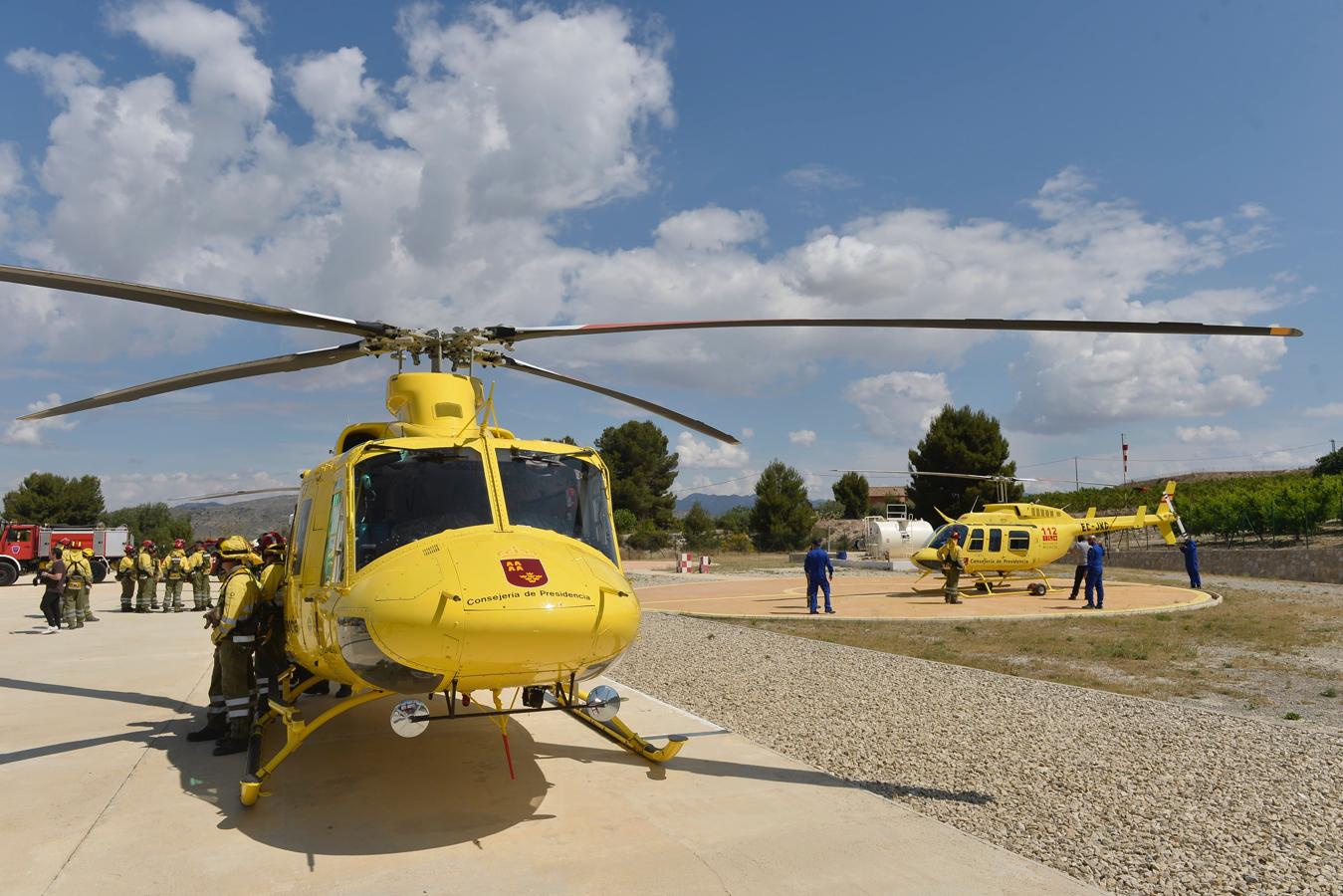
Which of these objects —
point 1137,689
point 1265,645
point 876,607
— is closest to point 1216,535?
point 876,607

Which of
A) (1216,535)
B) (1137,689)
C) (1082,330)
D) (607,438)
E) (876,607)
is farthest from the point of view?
(607,438)

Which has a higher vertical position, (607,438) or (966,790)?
(607,438)

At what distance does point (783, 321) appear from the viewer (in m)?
5.40

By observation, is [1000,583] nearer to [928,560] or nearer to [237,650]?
[928,560]

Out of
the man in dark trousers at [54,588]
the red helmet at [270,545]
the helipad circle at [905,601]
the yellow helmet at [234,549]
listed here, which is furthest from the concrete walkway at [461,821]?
the helipad circle at [905,601]

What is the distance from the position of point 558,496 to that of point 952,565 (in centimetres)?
1610

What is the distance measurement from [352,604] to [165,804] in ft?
7.27

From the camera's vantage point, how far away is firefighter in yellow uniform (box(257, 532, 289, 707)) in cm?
665

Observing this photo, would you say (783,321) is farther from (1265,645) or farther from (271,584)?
(1265,645)

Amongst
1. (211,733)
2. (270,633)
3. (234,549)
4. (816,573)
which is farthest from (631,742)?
(816,573)

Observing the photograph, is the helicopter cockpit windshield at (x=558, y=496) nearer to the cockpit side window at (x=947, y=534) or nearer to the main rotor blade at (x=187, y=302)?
the main rotor blade at (x=187, y=302)

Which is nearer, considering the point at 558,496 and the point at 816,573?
the point at 558,496

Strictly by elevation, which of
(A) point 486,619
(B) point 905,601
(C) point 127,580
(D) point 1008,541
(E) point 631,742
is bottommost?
(B) point 905,601

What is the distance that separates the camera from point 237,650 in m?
6.73
